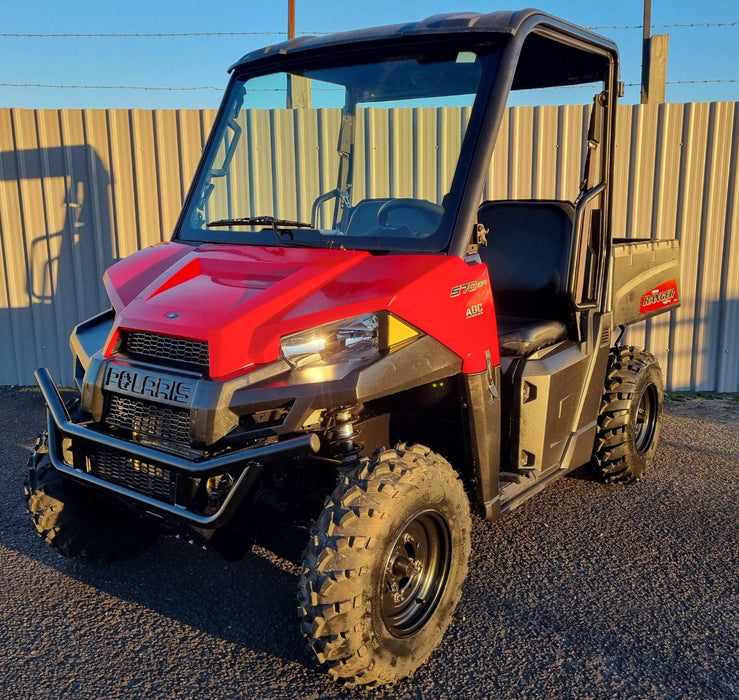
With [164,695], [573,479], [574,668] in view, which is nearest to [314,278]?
[164,695]

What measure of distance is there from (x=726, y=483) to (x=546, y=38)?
3064 mm

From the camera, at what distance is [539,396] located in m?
3.45

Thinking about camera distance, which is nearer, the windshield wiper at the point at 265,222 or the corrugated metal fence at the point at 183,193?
the windshield wiper at the point at 265,222

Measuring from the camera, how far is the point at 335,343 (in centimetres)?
262

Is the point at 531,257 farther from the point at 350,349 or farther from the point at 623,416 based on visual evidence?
the point at 350,349

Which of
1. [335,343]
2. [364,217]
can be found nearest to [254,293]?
[335,343]

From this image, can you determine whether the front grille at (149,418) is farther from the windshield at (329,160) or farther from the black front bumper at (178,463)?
the windshield at (329,160)

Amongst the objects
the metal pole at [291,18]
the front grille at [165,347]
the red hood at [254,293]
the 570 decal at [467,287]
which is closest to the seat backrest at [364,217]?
the red hood at [254,293]

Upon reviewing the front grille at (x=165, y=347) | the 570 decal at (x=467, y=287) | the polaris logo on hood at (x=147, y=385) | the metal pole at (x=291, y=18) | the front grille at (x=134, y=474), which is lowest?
the front grille at (x=134, y=474)

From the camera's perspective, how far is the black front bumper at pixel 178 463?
2.38 m

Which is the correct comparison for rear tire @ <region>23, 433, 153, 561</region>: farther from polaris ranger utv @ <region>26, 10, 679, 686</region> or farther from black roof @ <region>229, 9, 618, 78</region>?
black roof @ <region>229, 9, 618, 78</region>

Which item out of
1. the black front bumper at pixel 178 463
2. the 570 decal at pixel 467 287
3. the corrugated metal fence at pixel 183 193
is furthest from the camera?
Answer: the corrugated metal fence at pixel 183 193

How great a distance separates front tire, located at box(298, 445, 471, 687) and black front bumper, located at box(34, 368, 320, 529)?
28 centimetres

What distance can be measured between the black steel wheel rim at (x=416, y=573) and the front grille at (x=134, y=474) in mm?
870
